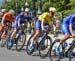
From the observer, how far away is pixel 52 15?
12203mm

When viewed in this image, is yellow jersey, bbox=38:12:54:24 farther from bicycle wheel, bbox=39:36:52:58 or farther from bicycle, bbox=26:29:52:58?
bicycle wheel, bbox=39:36:52:58

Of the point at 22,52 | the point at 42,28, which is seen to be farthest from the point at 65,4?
the point at 42,28

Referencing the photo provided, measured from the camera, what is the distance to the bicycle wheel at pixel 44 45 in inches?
496

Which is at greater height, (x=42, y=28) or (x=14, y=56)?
(x=42, y=28)

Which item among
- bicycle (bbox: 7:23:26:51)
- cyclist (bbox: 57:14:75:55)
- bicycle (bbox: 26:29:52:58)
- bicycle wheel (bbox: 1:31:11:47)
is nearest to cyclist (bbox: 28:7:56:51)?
bicycle (bbox: 26:29:52:58)

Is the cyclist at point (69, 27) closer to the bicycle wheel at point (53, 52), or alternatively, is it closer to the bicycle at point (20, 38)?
the bicycle wheel at point (53, 52)

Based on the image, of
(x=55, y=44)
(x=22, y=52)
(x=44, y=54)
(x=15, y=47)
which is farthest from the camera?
(x=15, y=47)

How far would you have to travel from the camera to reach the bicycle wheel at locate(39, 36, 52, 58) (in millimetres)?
12609

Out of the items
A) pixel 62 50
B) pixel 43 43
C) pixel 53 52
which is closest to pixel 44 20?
pixel 43 43

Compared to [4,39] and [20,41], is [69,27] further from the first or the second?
[4,39]

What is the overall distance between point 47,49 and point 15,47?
8.97ft

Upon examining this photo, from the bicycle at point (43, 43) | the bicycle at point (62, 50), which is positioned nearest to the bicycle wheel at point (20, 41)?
the bicycle at point (43, 43)

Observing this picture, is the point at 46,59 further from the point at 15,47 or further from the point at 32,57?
the point at 15,47

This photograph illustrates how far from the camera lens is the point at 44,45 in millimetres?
12953
